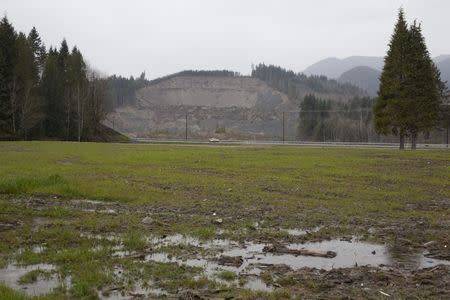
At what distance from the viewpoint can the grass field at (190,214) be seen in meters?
7.61

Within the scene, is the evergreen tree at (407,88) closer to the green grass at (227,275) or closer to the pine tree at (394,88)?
the pine tree at (394,88)

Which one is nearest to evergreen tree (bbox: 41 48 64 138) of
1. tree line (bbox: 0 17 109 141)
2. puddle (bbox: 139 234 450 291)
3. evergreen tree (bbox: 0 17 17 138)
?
tree line (bbox: 0 17 109 141)

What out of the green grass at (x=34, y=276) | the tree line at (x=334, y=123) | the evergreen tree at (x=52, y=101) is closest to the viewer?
the green grass at (x=34, y=276)

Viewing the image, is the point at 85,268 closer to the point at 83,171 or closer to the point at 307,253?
the point at 307,253

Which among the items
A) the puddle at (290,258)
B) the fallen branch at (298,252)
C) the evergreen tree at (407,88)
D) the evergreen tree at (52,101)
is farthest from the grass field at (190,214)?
the evergreen tree at (52,101)

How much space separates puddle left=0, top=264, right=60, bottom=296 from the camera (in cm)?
690

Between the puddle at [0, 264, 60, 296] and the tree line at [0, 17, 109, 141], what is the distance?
58.7m

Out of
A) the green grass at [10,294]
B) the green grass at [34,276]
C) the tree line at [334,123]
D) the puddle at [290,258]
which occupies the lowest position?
the puddle at [290,258]

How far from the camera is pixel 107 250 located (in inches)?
358

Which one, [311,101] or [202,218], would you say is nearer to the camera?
[202,218]

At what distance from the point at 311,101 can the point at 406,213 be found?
124m

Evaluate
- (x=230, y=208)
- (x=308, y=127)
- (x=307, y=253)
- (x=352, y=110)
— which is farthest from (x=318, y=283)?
(x=352, y=110)

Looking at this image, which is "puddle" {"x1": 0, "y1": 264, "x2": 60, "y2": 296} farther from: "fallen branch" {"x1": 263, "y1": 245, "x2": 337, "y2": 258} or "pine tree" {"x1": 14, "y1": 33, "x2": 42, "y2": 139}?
"pine tree" {"x1": 14, "y1": 33, "x2": 42, "y2": 139}

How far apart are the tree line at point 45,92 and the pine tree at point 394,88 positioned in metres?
44.4
